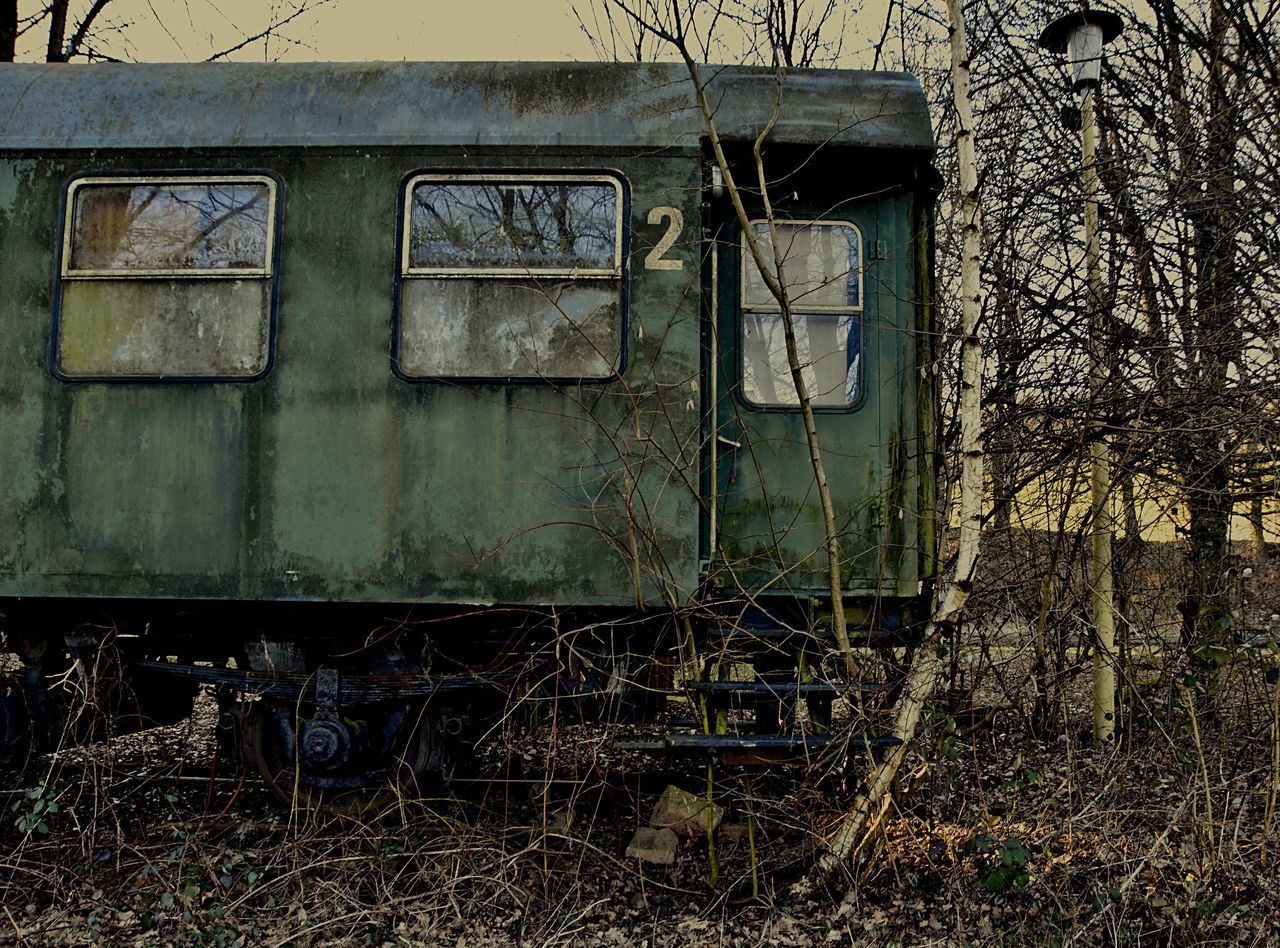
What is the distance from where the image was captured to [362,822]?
4766 millimetres

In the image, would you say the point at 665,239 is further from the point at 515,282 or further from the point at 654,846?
the point at 654,846

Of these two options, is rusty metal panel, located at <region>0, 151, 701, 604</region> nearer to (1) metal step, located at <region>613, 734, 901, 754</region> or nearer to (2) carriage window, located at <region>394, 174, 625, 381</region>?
(2) carriage window, located at <region>394, 174, 625, 381</region>

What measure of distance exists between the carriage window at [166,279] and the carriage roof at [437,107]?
26 cm

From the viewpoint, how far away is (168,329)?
478 cm

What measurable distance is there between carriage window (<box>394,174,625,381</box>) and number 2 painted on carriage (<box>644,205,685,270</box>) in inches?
5.7

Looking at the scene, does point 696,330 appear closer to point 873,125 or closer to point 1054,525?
point 873,125

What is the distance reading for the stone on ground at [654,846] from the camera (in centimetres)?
457

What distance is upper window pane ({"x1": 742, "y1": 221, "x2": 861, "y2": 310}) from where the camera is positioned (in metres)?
4.99

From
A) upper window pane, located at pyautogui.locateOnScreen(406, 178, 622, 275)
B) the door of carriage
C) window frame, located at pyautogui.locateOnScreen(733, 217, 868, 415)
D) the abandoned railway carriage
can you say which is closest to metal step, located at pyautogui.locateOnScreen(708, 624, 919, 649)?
the abandoned railway carriage

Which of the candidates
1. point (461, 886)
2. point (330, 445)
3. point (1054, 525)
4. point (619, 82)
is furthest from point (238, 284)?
point (1054, 525)

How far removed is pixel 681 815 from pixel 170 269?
136 inches

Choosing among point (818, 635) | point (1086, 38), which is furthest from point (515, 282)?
point (1086, 38)

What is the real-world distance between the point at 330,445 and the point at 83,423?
3.76ft

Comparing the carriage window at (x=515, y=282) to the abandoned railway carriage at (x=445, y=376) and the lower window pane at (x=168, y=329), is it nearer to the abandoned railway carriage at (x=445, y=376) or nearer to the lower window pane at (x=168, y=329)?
the abandoned railway carriage at (x=445, y=376)
